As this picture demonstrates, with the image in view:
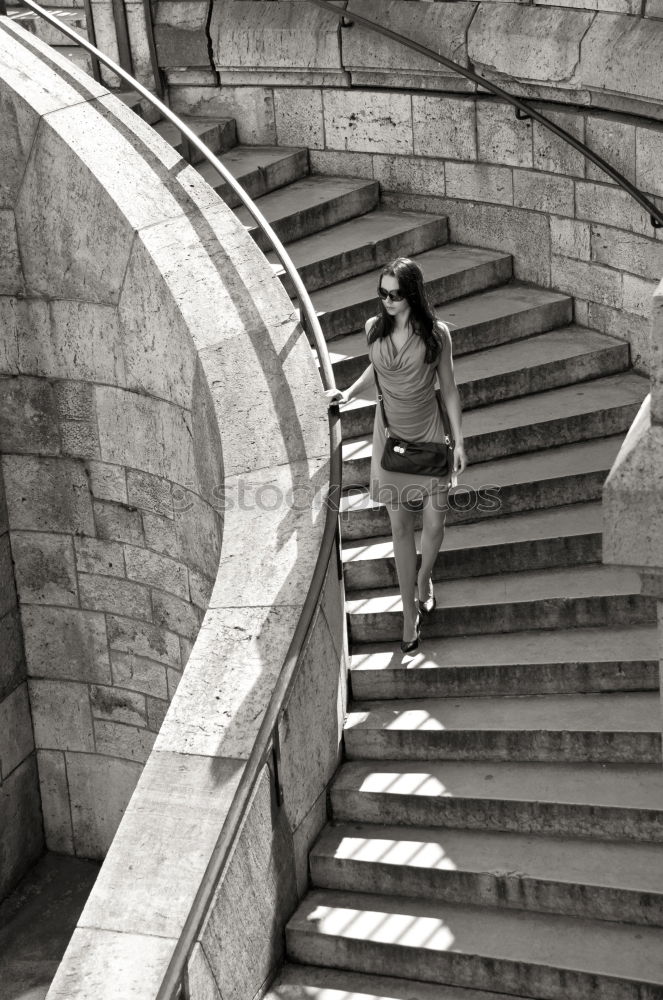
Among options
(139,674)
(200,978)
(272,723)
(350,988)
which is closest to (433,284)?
(139,674)

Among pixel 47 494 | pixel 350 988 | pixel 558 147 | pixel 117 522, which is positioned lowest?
pixel 350 988

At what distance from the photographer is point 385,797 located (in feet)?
20.4

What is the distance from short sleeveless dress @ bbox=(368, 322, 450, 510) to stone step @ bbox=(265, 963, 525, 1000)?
6.40 ft

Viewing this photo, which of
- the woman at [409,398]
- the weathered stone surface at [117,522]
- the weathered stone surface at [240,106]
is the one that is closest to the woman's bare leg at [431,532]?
the woman at [409,398]

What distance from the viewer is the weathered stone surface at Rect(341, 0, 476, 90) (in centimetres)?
864

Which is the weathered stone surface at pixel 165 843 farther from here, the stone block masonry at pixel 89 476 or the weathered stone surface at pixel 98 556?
the weathered stone surface at pixel 98 556

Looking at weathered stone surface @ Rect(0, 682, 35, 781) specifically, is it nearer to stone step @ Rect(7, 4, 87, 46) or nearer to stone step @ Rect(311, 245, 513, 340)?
stone step @ Rect(311, 245, 513, 340)

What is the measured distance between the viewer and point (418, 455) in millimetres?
6215

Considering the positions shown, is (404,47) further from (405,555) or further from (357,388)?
(405,555)

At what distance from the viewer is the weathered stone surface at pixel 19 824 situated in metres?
9.08

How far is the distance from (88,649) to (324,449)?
3153 millimetres

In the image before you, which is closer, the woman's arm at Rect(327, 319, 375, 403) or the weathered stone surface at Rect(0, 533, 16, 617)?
the woman's arm at Rect(327, 319, 375, 403)

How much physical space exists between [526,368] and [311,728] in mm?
2671

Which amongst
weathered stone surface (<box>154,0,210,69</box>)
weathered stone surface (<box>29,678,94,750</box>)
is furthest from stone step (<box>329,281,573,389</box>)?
weathered stone surface (<box>29,678,94,750</box>)
